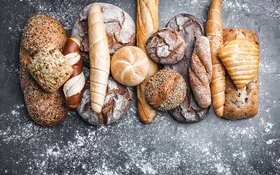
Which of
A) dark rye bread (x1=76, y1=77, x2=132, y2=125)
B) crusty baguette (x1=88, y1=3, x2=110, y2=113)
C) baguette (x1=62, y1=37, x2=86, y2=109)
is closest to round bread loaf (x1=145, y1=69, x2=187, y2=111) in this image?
dark rye bread (x1=76, y1=77, x2=132, y2=125)

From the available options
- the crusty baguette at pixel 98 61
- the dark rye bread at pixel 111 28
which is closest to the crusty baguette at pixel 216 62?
the dark rye bread at pixel 111 28

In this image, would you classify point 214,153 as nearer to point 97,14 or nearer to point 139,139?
point 139,139

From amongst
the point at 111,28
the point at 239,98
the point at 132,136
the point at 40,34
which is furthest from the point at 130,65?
the point at 239,98

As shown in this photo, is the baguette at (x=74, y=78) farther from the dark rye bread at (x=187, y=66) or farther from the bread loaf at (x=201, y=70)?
the bread loaf at (x=201, y=70)

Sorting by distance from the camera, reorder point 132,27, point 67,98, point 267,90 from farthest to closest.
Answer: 1. point 267,90
2. point 132,27
3. point 67,98

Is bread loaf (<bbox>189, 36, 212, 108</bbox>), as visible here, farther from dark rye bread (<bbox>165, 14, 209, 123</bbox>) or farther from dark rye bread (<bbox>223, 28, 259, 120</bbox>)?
dark rye bread (<bbox>223, 28, 259, 120</bbox>)

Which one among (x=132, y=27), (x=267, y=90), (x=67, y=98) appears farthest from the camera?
(x=267, y=90)

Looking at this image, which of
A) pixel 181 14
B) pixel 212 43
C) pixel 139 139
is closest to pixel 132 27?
pixel 181 14

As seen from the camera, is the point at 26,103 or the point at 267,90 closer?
the point at 26,103
